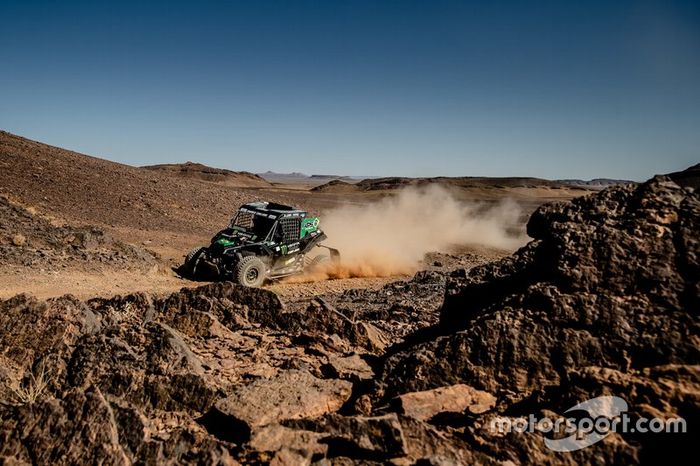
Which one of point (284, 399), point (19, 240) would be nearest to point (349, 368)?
point (284, 399)

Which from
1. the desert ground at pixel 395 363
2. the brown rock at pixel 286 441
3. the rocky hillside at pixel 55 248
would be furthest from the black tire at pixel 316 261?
the brown rock at pixel 286 441

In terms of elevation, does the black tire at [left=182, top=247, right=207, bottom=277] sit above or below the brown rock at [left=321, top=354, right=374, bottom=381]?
below

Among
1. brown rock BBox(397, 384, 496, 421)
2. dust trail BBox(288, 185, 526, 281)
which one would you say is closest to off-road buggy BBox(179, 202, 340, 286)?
dust trail BBox(288, 185, 526, 281)

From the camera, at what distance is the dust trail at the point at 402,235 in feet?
53.7

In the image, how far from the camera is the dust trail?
53.7 ft

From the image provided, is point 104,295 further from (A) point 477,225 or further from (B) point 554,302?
(A) point 477,225

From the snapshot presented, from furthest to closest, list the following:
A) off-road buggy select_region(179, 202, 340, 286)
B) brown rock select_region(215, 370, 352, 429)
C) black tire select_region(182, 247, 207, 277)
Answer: black tire select_region(182, 247, 207, 277)
off-road buggy select_region(179, 202, 340, 286)
brown rock select_region(215, 370, 352, 429)

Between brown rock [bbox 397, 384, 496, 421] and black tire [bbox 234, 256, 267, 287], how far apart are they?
9.41 meters

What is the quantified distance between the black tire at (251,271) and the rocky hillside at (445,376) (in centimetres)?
723

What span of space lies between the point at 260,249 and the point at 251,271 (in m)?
0.84

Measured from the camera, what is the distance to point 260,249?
42.5 feet

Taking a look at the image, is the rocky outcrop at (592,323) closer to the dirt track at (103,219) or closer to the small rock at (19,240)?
the dirt track at (103,219)

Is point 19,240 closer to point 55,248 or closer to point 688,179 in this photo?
point 55,248

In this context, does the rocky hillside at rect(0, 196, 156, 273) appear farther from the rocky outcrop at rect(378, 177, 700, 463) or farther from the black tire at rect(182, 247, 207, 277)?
the rocky outcrop at rect(378, 177, 700, 463)
